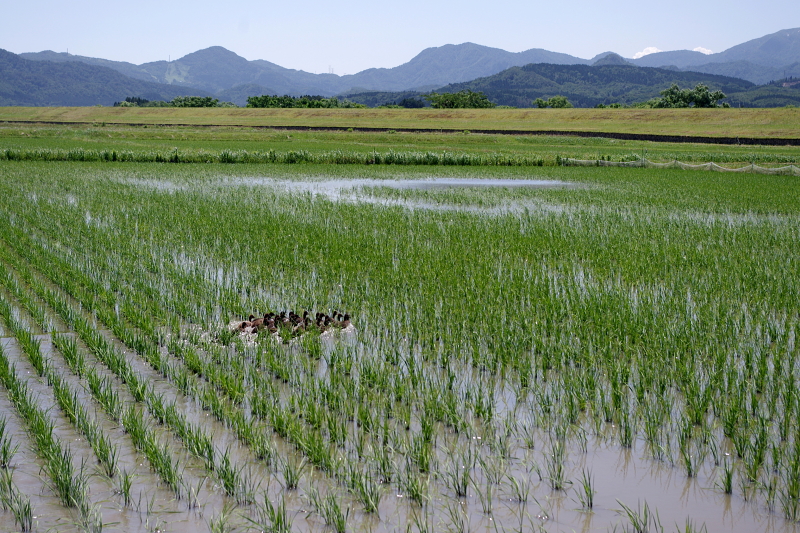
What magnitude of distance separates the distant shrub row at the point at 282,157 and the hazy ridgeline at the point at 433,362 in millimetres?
18716

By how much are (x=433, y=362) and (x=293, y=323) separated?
1.46 meters

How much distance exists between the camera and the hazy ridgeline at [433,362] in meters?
3.34

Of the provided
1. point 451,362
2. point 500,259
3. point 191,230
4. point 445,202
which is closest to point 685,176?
point 445,202

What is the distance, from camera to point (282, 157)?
31656 mm

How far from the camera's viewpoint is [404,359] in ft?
17.6

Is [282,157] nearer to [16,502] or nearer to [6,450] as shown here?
[6,450]

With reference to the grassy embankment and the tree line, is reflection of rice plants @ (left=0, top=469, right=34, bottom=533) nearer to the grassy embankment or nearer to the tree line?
the grassy embankment

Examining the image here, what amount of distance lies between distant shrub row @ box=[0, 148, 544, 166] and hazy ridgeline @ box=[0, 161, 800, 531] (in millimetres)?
18716

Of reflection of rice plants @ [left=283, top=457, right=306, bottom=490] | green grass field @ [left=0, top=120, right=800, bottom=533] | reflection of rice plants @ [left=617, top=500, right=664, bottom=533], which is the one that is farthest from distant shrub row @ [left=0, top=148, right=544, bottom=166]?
reflection of rice plants @ [left=617, top=500, right=664, bottom=533]

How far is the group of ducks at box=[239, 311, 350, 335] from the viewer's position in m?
5.85

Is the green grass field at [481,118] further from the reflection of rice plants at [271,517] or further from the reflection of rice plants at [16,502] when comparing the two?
the reflection of rice plants at [16,502]

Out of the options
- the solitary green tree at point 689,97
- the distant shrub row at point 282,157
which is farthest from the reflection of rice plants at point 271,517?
the solitary green tree at point 689,97

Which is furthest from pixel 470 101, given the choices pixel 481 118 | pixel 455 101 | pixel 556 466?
pixel 556 466

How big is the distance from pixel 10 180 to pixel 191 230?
38.4 ft
